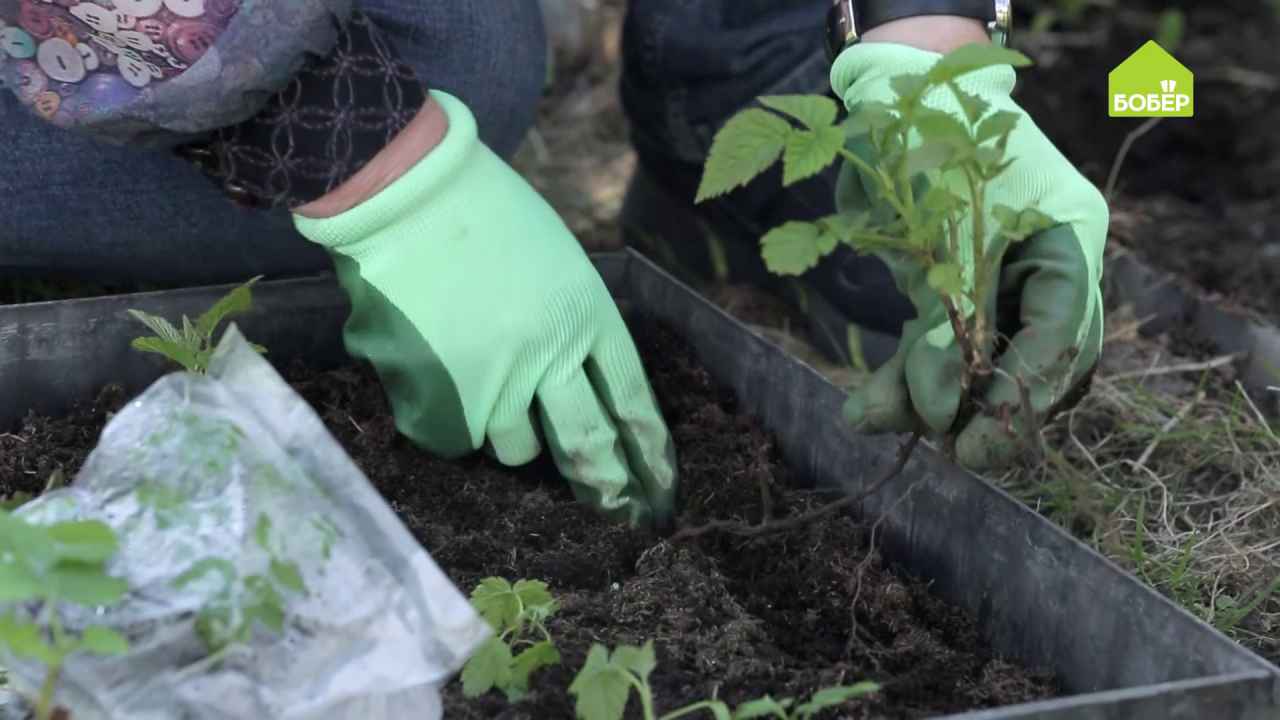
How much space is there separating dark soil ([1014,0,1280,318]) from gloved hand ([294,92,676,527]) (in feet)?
3.73

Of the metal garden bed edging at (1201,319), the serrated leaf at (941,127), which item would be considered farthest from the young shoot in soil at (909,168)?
the metal garden bed edging at (1201,319)

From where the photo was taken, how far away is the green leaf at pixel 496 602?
3.63 ft

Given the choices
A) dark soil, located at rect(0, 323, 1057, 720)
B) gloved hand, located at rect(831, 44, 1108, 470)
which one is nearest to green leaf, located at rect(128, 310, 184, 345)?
dark soil, located at rect(0, 323, 1057, 720)

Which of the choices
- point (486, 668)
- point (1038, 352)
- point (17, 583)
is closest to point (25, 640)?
point (17, 583)

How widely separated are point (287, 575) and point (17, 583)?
0.52 ft

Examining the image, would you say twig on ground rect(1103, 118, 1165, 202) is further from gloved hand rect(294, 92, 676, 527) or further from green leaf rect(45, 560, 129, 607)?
green leaf rect(45, 560, 129, 607)

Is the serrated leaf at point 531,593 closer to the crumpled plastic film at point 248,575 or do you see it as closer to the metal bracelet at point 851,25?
the crumpled plastic film at point 248,575

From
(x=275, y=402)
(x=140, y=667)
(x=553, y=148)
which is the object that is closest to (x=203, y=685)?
(x=140, y=667)

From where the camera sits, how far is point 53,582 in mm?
857

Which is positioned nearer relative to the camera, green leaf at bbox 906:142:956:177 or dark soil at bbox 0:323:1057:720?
green leaf at bbox 906:142:956:177

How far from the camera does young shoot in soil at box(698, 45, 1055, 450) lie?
1.02m

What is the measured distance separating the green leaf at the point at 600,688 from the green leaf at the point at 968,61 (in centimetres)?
46

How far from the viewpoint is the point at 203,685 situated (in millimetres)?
914

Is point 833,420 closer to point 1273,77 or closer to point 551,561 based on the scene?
point 551,561
